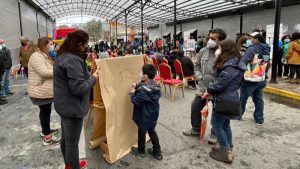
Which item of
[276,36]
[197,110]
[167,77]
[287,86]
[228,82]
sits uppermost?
[276,36]

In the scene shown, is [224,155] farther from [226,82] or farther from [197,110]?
[226,82]

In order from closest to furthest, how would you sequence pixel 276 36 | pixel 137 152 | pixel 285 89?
pixel 137 152, pixel 285 89, pixel 276 36

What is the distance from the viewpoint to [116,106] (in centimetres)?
298

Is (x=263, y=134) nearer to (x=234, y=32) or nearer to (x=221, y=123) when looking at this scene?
(x=221, y=123)

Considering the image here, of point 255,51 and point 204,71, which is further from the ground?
point 255,51

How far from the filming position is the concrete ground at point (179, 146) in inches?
115

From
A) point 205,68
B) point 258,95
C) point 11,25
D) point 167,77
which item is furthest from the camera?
point 11,25

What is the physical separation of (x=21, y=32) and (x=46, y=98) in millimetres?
13499

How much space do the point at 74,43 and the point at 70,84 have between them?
0.38 meters

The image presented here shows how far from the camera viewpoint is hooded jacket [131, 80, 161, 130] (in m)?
2.78

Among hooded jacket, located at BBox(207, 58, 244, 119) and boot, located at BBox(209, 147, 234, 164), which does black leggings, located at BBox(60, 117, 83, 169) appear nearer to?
hooded jacket, located at BBox(207, 58, 244, 119)

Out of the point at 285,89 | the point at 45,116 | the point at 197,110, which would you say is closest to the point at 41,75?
the point at 45,116

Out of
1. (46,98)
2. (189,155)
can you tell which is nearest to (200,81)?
(189,155)

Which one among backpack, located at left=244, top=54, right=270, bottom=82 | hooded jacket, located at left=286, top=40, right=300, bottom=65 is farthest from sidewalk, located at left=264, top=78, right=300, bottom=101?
backpack, located at left=244, top=54, right=270, bottom=82
